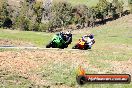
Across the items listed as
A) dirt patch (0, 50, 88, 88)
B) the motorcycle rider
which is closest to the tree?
the motorcycle rider

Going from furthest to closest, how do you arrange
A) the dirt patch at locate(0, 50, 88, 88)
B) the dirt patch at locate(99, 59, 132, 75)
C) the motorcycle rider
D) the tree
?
the tree → the motorcycle rider → the dirt patch at locate(99, 59, 132, 75) → the dirt patch at locate(0, 50, 88, 88)

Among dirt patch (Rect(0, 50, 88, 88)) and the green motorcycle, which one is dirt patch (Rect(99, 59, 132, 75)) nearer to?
dirt patch (Rect(0, 50, 88, 88))

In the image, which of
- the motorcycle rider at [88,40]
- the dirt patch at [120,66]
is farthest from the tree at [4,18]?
the dirt patch at [120,66]

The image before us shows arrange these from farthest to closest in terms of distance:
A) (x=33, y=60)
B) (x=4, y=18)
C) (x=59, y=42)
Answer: (x=4, y=18), (x=59, y=42), (x=33, y=60)

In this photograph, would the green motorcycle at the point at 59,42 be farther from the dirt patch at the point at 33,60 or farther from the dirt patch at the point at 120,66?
the dirt patch at the point at 120,66

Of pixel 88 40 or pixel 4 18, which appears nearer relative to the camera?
pixel 88 40

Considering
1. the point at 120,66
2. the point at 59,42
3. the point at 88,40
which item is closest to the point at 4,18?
the point at 88,40

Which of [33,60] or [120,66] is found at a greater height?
[33,60]

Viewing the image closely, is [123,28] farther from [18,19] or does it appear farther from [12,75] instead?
[12,75]

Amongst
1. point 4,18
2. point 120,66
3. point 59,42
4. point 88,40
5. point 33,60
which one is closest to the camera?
point 33,60

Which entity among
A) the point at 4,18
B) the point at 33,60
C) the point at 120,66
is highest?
the point at 33,60

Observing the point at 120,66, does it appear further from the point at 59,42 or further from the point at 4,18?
the point at 4,18

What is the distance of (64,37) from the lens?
3778 cm

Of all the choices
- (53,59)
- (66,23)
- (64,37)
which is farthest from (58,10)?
(53,59)
